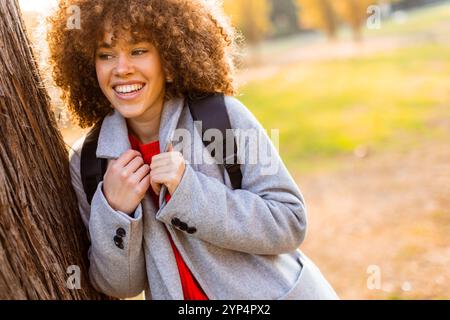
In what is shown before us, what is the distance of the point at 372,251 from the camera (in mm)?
6008

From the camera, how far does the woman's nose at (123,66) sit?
87.1 inches

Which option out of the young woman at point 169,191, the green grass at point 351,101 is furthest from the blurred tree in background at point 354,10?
the young woman at point 169,191

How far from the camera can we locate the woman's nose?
2.21 metres

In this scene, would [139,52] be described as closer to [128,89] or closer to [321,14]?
[128,89]

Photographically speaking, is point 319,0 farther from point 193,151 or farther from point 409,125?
point 193,151

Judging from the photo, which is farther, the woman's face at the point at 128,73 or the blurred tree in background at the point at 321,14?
the blurred tree in background at the point at 321,14

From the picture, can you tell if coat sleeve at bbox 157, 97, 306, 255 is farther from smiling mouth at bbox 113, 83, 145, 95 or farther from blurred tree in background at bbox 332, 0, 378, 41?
blurred tree in background at bbox 332, 0, 378, 41

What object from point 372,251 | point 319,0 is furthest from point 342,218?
point 319,0

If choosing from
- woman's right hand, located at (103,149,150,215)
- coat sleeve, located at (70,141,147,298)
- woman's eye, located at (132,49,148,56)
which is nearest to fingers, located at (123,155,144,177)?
woman's right hand, located at (103,149,150,215)

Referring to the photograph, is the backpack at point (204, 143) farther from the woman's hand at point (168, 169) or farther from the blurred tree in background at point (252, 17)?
the blurred tree in background at point (252, 17)

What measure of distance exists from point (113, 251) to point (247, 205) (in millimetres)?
539

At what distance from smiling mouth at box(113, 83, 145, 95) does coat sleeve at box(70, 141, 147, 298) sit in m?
0.37

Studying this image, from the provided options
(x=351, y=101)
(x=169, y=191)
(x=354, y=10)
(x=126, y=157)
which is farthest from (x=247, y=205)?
(x=354, y=10)

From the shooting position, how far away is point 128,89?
7.43 feet
